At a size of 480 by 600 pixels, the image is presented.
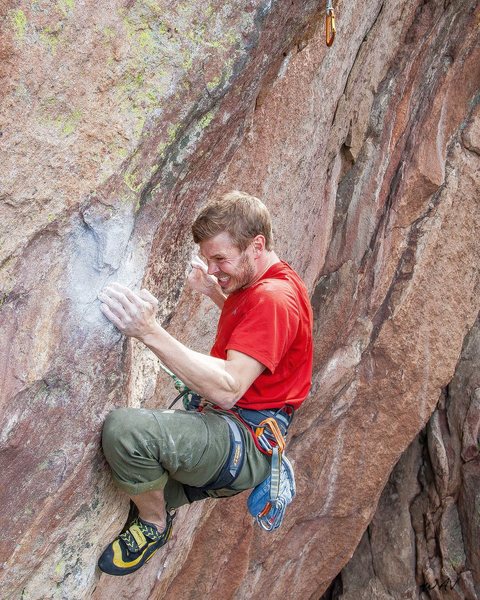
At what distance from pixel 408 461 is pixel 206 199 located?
6119mm

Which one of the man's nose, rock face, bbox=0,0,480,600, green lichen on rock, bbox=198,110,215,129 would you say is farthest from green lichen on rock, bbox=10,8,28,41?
the man's nose

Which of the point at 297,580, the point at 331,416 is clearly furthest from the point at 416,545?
the point at 331,416

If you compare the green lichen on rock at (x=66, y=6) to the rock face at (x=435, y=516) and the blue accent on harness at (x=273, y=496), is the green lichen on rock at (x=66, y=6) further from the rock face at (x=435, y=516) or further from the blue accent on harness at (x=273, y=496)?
the rock face at (x=435, y=516)

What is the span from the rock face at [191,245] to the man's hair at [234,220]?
14.9 inches

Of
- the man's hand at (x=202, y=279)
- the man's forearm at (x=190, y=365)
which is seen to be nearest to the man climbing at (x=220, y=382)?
the man's forearm at (x=190, y=365)

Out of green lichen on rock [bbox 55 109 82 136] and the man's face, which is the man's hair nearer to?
the man's face

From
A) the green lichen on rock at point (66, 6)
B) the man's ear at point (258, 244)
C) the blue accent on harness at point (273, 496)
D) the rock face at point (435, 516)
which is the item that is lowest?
the rock face at point (435, 516)

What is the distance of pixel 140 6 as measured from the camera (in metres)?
4.00

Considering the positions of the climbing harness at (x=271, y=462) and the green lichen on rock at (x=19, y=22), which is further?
the climbing harness at (x=271, y=462)

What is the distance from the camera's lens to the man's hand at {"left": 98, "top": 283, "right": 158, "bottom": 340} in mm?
3846

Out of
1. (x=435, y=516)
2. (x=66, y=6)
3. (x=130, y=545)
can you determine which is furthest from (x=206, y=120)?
(x=435, y=516)

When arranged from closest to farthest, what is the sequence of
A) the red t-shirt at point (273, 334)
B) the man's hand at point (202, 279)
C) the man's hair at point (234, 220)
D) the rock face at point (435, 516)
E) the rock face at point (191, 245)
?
the rock face at point (191, 245) → the red t-shirt at point (273, 334) → the man's hair at point (234, 220) → the man's hand at point (202, 279) → the rock face at point (435, 516)

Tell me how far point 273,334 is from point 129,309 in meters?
0.75

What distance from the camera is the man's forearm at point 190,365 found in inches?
149
